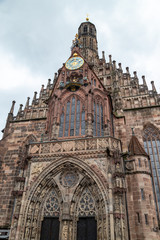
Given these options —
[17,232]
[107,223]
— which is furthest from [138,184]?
[17,232]

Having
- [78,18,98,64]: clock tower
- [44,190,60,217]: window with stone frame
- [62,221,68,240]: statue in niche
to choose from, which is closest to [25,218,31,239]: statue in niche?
[44,190,60,217]: window with stone frame

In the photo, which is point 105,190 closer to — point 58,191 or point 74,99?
point 58,191

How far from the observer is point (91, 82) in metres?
20.3

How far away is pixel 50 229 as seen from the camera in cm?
1395

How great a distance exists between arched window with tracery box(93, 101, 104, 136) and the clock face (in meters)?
4.59

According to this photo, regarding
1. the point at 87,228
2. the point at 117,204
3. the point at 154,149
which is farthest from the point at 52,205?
the point at 154,149

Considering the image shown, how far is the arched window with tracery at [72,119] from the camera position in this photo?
17.5 metres

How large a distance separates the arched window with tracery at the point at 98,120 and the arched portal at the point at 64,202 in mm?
3684

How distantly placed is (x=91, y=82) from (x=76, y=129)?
518 cm

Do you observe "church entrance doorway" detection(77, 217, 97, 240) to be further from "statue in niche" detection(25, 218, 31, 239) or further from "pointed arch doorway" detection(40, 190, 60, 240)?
"statue in niche" detection(25, 218, 31, 239)

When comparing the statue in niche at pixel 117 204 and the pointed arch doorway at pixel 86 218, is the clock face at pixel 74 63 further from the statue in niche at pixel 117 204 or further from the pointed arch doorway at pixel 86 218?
the statue in niche at pixel 117 204

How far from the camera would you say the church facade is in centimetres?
1334

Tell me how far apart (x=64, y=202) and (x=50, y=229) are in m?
1.90

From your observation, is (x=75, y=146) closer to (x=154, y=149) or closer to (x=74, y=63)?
(x=154, y=149)
